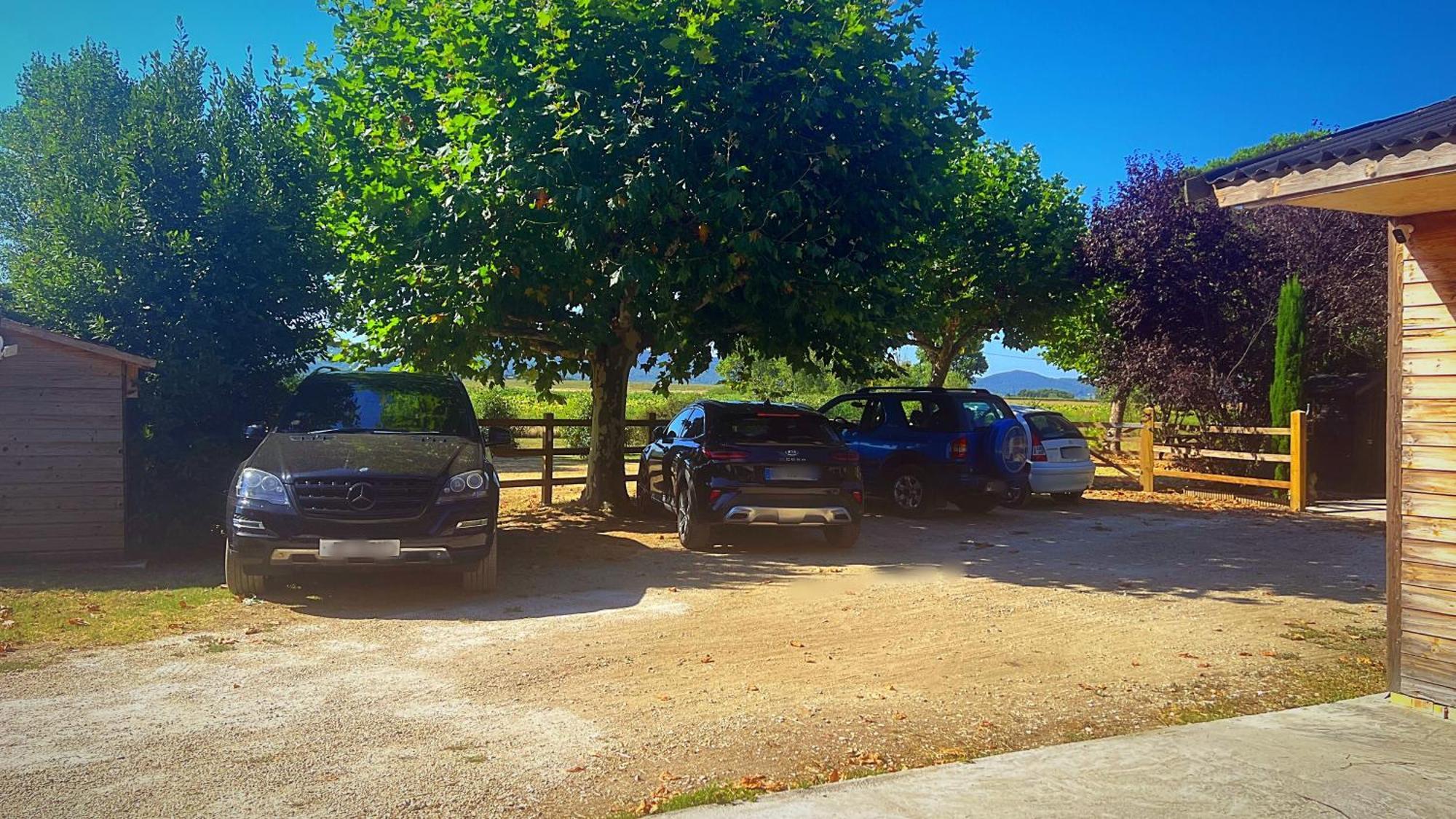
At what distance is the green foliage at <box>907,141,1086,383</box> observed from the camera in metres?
18.9

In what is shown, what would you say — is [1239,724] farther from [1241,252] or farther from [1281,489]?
[1241,252]

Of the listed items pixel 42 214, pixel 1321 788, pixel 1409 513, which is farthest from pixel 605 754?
pixel 42 214

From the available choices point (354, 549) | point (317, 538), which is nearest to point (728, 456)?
point (354, 549)

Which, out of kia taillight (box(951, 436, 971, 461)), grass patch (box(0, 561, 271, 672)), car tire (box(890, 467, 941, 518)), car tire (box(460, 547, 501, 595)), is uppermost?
kia taillight (box(951, 436, 971, 461))

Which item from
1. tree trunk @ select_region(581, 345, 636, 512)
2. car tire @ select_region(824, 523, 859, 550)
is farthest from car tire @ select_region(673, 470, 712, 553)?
tree trunk @ select_region(581, 345, 636, 512)

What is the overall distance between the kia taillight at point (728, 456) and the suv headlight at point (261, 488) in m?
4.27

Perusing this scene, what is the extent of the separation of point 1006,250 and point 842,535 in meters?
9.74

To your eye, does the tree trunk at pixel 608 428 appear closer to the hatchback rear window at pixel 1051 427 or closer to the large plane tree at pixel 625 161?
the large plane tree at pixel 625 161

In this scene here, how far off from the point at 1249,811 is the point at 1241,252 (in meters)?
17.8

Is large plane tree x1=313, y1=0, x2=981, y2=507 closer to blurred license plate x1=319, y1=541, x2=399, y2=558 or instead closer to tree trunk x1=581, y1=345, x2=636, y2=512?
tree trunk x1=581, y1=345, x2=636, y2=512

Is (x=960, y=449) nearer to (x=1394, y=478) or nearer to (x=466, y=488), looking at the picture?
(x=466, y=488)

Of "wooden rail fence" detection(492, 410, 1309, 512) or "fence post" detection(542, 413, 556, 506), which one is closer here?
"fence post" detection(542, 413, 556, 506)

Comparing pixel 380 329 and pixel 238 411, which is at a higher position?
pixel 380 329

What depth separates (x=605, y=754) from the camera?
468 cm
